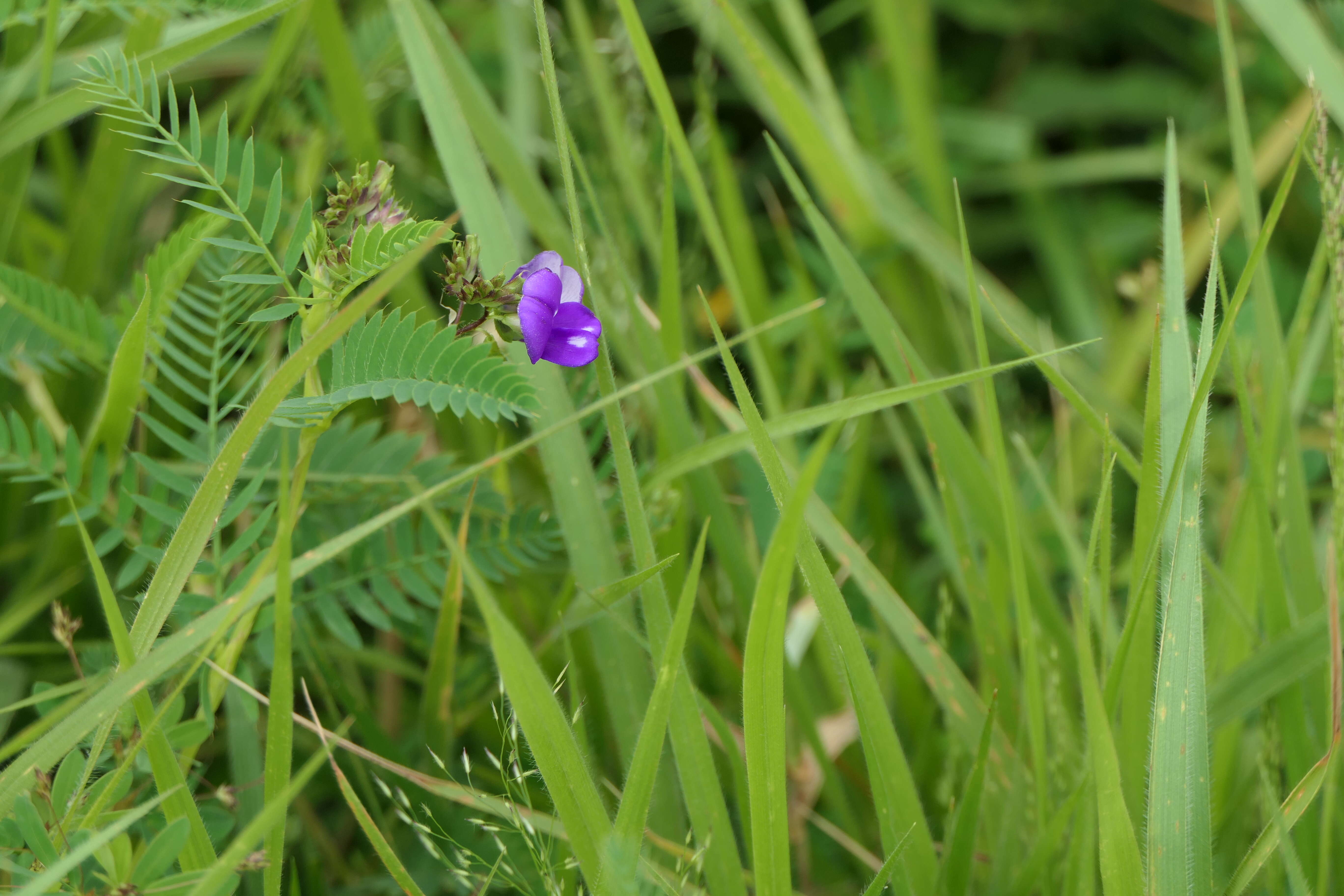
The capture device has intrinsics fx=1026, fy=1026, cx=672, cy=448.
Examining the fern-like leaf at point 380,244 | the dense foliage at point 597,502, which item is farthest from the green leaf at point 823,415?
the fern-like leaf at point 380,244

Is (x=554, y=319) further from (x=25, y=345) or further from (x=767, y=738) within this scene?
(x=25, y=345)

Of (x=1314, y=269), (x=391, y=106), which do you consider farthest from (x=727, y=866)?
(x=391, y=106)

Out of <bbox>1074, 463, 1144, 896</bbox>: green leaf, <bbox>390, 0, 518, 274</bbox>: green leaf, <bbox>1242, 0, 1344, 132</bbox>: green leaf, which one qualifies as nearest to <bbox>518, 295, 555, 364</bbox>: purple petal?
<bbox>390, 0, 518, 274</bbox>: green leaf

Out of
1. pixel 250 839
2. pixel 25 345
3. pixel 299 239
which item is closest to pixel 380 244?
pixel 299 239

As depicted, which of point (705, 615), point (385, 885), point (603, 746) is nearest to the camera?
point (385, 885)

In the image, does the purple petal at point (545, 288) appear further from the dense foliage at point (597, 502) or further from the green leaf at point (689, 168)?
the green leaf at point (689, 168)

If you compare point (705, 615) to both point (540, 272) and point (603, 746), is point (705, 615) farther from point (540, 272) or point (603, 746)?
point (540, 272)

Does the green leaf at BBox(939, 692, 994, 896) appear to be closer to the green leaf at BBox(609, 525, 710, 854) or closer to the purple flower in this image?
the green leaf at BBox(609, 525, 710, 854)
